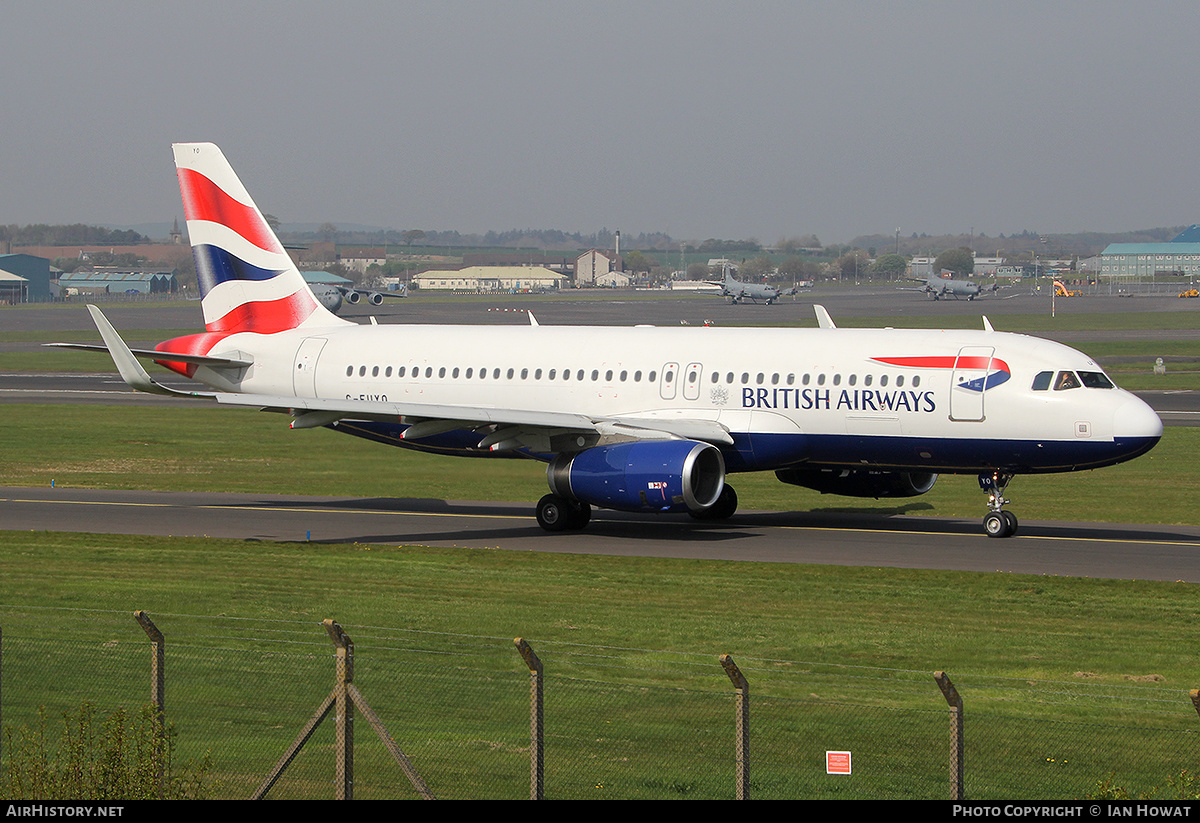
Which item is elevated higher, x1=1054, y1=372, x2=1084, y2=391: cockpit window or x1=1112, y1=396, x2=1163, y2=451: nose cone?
x1=1054, y1=372, x2=1084, y2=391: cockpit window

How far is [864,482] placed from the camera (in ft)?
117

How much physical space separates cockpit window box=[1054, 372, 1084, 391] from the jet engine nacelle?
449 cm

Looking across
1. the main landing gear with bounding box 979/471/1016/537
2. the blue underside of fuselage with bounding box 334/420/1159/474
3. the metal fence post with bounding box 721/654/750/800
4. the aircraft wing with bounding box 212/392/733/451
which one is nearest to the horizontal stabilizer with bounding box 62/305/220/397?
the aircraft wing with bounding box 212/392/733/451

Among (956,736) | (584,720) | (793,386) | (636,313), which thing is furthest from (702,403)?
(636,313)

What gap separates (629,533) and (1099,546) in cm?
1033

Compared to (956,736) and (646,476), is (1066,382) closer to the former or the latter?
(646,476)

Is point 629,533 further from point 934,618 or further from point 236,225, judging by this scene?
point 236,225

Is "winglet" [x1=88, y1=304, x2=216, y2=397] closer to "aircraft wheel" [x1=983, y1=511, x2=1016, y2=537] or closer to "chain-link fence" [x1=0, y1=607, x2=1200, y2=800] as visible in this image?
"chain-link fence" [x1=0, y1=607, x2=1200, y2=800]

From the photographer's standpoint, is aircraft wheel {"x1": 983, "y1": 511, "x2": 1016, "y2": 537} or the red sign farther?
aircraft wheel {"x1": 983, "y1": 511, "x2": 1016, "y2": 537}

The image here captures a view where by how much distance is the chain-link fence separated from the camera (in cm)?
1456

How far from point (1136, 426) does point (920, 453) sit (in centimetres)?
459

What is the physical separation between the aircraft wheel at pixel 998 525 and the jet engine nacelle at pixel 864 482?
8.97 ft
